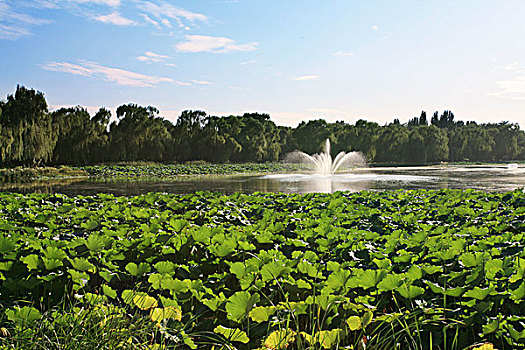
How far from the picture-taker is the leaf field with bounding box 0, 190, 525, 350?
8.08 ft

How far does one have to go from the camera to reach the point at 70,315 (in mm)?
2539

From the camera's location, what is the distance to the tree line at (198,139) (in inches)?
1161

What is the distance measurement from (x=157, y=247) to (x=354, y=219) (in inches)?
101

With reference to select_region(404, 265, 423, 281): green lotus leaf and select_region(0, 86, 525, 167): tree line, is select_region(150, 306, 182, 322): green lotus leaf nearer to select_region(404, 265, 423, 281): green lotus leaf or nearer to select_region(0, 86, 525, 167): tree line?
select_region(404, 265, 423, 281): green lotus leaf

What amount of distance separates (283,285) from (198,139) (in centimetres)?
4646

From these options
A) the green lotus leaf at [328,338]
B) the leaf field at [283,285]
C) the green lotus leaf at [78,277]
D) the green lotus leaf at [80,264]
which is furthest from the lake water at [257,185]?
the green lotus leaf at [328,338]

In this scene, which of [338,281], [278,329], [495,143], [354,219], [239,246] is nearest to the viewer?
[278,329]

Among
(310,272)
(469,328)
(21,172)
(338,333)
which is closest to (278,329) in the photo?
(338,333)

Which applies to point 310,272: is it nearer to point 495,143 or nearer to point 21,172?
point 21,172

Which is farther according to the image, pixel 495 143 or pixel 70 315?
pixel 495 143

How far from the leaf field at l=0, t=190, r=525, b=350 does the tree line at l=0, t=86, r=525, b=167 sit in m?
27.9

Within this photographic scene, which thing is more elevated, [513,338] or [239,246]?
[239,246]

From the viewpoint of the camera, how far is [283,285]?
300 centimetres

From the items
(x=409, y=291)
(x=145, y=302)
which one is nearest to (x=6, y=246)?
(x=145, y=302)
